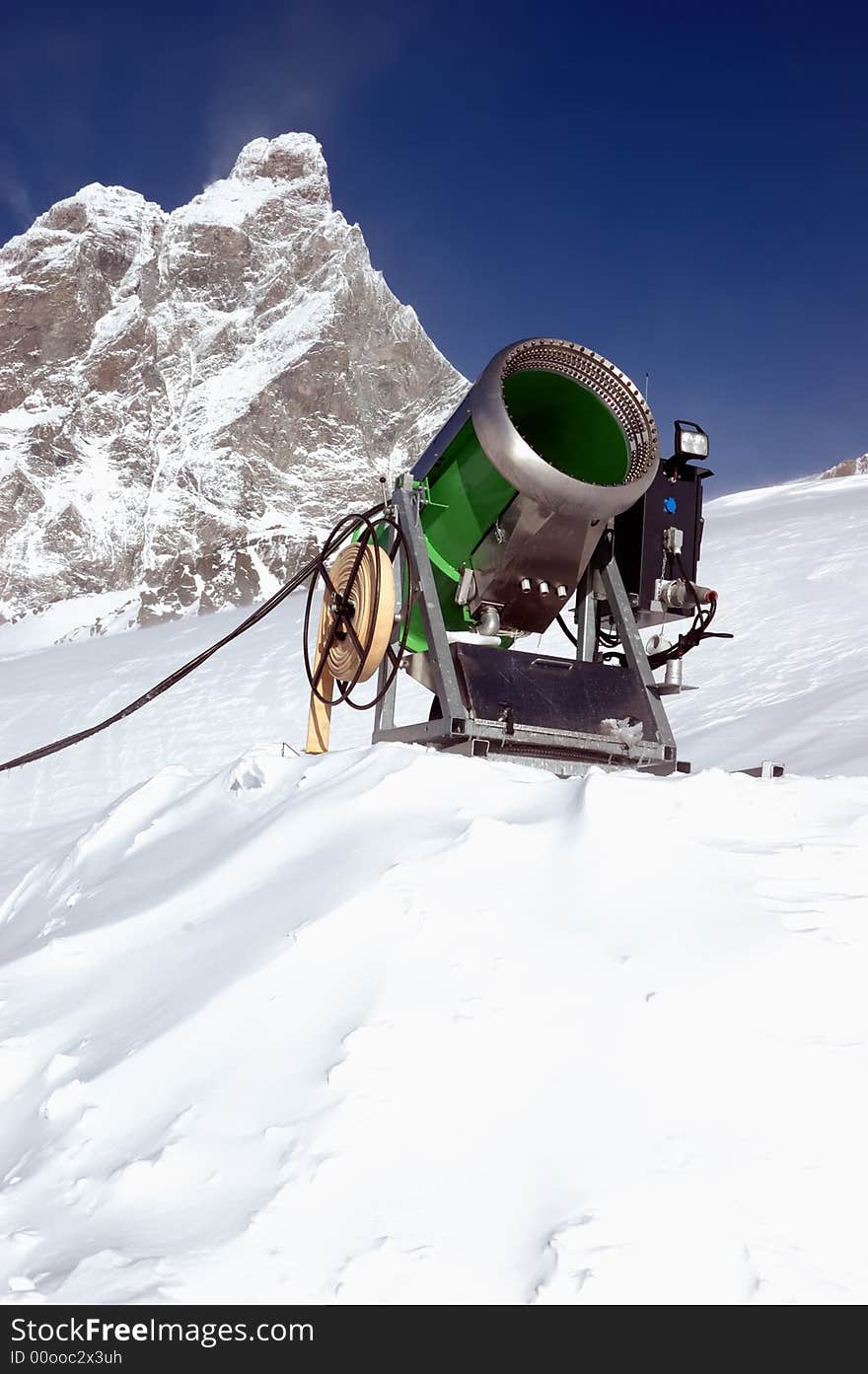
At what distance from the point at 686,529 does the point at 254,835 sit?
117 inches

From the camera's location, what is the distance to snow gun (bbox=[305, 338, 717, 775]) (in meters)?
4.92

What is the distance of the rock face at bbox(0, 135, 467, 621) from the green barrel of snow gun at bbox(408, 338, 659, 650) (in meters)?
118

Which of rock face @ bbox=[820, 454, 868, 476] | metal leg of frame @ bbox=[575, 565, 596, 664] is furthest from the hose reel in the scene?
rock face @ bbox=[820, 454, 868, 476]

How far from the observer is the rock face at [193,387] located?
132 m

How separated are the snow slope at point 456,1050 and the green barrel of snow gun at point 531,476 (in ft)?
5.09

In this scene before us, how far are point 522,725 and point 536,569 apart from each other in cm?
93

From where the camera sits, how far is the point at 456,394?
144 metres

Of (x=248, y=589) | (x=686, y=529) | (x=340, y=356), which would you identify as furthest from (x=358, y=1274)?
(x=340, y=356)

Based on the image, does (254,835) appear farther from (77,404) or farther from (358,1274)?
(77,404)

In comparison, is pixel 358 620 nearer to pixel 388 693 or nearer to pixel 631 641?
pixel 388 693

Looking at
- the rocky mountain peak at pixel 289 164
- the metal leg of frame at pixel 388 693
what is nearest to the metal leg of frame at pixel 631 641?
the metal leg of frame at pixel 388 693

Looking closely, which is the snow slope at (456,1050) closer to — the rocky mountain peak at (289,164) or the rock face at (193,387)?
the rock face at (193,387)

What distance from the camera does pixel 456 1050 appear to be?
240cm

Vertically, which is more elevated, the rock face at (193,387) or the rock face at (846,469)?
the rock face at (193,387)
